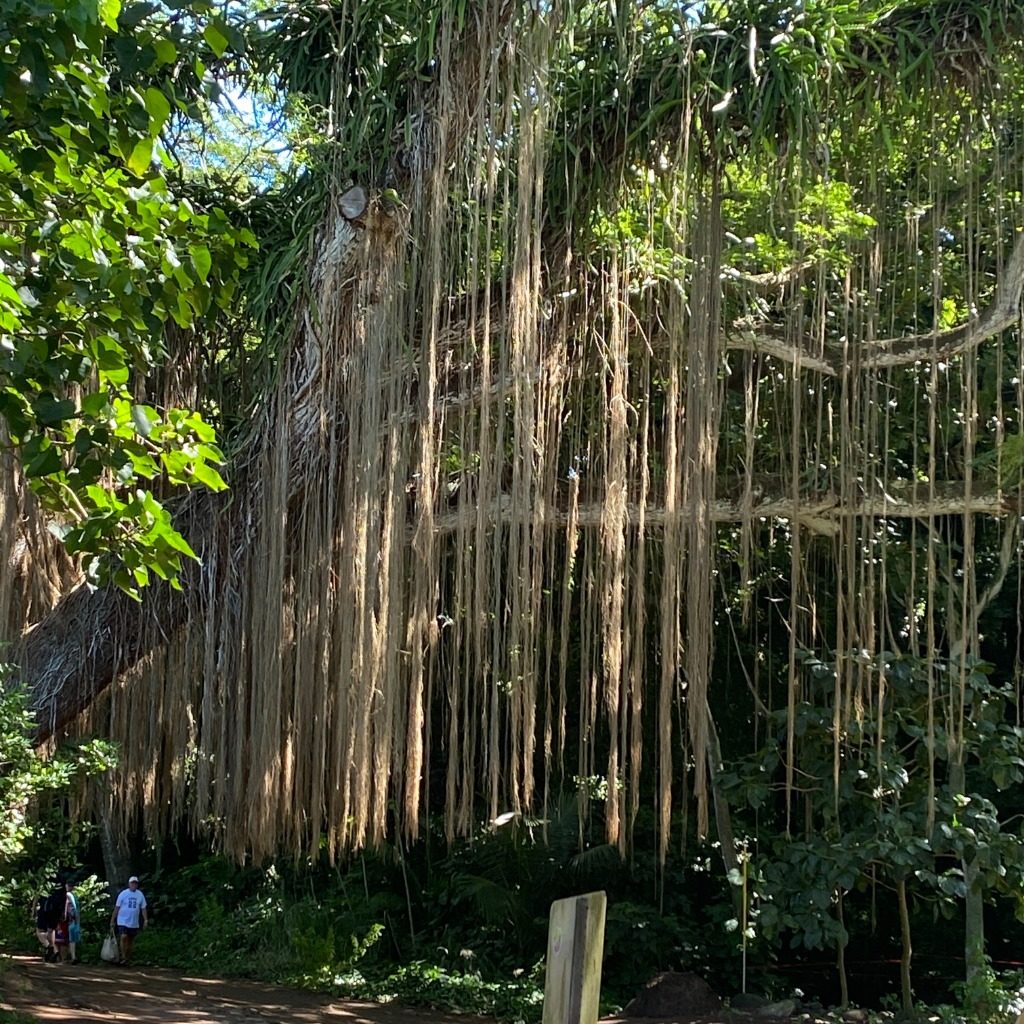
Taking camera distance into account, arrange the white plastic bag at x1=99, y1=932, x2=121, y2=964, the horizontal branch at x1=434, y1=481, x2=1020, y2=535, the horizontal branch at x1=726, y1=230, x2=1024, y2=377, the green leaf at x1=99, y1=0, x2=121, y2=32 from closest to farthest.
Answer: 1. the green leaf at x1=99, y1=0, x2=121, y2=32
2. the horizontal branch at x1=726, y1=230, x2=1024, y2=377
3. the horizontal branch at x1=434, y1=481, x2=1020, y2=535
4. the white plastic bag at x1=99, y1=932, x2=121, y2=964

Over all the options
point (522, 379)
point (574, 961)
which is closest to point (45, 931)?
point (522, 379)

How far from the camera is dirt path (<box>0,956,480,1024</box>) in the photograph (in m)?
7.21

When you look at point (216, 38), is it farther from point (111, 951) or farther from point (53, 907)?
point (53, 907)

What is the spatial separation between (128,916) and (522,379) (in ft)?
21.4

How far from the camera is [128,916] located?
9.60 m

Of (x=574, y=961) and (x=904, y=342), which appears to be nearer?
(x=574, y=961)

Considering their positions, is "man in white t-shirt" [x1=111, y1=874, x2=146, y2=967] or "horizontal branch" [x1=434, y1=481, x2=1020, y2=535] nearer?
"horizontal branch" [x1=434, y1=481, x2=1020, y2=535]

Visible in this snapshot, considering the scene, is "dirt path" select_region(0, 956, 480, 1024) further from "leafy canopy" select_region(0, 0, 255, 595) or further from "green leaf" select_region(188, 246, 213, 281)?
"green leaf" select_region(188, 246, 213, 281)

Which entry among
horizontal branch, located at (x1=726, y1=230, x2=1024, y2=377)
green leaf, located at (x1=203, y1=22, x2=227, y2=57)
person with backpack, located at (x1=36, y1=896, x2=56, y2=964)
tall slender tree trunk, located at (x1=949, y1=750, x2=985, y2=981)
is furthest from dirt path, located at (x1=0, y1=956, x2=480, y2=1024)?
green leaf, located at (x1=203, y1=22, x2=227, y2=57)

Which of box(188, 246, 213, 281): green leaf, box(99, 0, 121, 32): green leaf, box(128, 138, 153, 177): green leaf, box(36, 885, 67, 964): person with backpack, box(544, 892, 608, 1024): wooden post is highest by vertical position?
box(99, 0, 121, 32): green leaf

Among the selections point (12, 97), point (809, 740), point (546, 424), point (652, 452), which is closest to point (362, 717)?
point (546, 424)

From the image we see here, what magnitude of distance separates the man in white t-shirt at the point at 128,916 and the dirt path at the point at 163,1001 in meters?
0.20

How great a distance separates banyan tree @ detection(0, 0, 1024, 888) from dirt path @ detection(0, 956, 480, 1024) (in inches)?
48.4

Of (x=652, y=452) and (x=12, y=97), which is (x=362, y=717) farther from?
(x=12, y=97)
